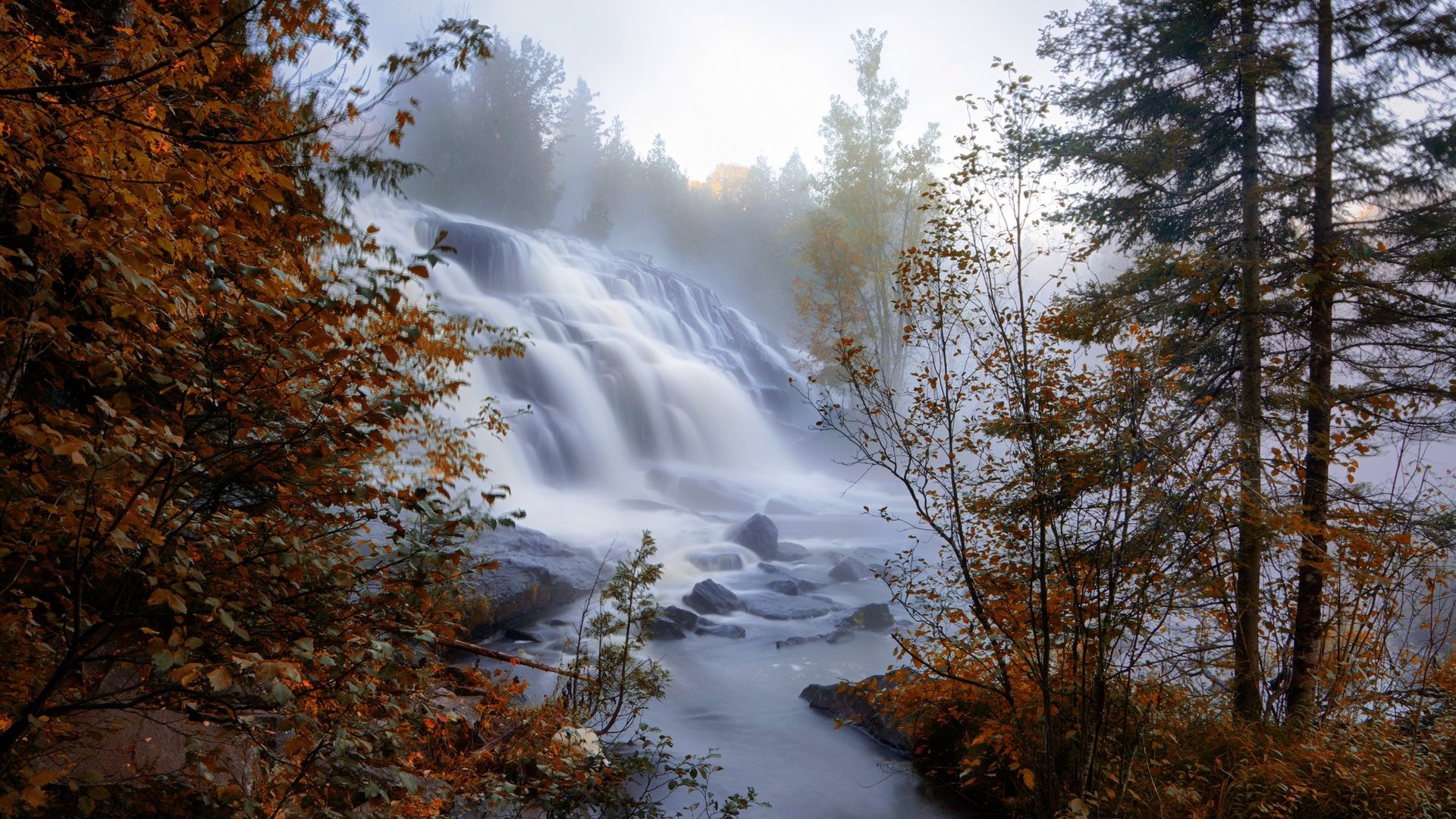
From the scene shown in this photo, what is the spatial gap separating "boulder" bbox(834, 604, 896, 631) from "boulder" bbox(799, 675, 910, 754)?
7.90 feet

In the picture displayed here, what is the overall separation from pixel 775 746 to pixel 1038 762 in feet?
13.6

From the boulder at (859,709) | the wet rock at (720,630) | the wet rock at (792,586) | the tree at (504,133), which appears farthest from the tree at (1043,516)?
the tree at (504,133)

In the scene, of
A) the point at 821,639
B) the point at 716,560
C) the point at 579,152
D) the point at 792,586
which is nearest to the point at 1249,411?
the point at 821,639

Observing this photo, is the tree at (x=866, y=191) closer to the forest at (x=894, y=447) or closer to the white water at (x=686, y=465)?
the white water at (x=686, y=465)

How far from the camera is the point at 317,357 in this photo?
2.31m

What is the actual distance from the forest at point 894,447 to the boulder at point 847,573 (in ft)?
21.2

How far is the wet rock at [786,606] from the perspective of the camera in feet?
38.4

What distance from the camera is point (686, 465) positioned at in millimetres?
20688

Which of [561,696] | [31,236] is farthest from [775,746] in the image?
[31,236]

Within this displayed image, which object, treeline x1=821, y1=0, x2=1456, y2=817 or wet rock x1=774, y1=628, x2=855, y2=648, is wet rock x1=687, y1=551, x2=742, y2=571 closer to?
wet rock x1=774, y1=628, x2=855, y2=648

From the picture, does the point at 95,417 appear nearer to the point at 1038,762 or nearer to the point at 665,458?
the point at 1038,762

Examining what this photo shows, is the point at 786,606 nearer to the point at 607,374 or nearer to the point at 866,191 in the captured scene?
the point at 607,374

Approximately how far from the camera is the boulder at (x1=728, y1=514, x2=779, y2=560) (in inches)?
594

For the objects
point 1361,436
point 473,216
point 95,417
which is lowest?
point 95,417
